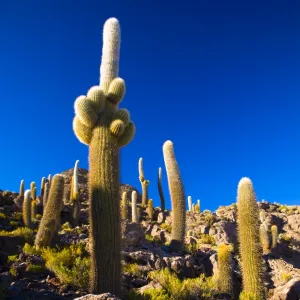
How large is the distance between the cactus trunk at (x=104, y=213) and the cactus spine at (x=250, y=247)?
2.80 metres

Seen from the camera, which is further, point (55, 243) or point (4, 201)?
point (4, 201)

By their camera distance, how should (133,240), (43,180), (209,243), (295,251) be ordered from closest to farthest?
1. (133,240)
2. (209,243)
3. (295,251)
4. (43,180)

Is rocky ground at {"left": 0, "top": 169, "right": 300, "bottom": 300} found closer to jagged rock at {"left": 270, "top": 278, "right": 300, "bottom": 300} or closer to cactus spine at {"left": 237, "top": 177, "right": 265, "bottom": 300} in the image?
jagged rock at {"left": 270, "top": 278, "right": 300, "bottom": 300}

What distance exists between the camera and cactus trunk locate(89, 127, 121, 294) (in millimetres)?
6405

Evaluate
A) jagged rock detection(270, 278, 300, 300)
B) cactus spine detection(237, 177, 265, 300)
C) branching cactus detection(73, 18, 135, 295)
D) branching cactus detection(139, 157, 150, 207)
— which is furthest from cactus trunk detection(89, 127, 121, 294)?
branching cactus detection(139, 157, 150, 207)

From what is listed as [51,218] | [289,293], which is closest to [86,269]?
[51,218]

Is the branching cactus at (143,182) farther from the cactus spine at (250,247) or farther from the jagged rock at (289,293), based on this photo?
the jagged rock at (289,293)

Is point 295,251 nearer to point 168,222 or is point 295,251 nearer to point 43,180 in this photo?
point 168,222

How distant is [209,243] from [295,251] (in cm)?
524

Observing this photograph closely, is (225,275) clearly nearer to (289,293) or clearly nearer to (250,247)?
(250,247)

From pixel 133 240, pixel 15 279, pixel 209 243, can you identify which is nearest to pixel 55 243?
pixel 133 240

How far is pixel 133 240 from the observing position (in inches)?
431

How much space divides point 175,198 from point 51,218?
4613 millimetres

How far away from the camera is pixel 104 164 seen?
6973 mm
